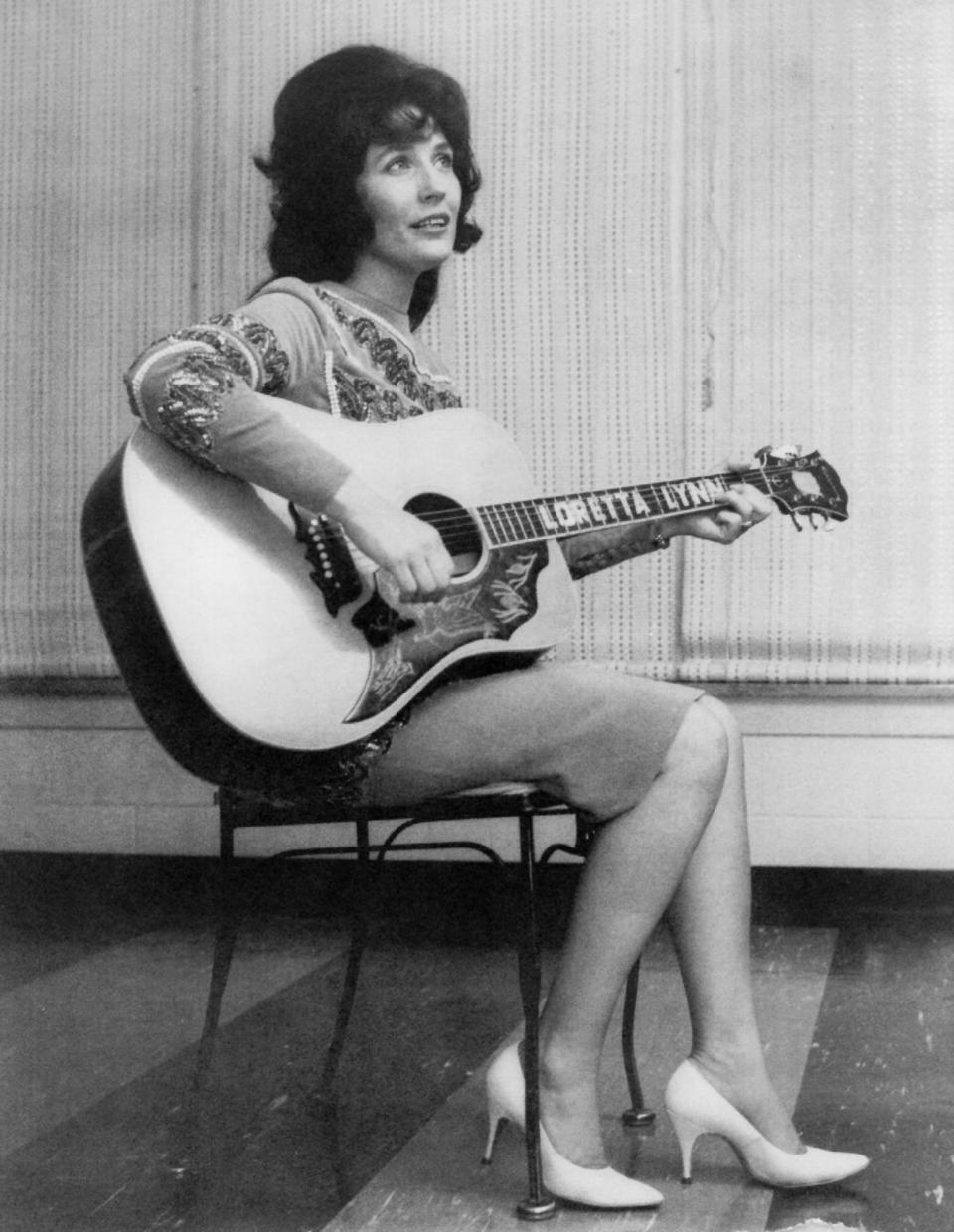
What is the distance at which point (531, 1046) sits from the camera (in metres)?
1.41

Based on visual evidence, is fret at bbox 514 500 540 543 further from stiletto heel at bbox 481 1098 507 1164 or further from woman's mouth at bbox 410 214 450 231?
stiletto heel at bbox 481 1098 507 1164

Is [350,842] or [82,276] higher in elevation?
[82,276]

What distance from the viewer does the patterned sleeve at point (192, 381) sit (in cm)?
135

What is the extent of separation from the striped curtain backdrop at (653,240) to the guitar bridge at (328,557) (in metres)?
1.41

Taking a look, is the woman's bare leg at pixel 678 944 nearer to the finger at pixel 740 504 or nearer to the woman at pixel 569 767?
the woman at pixel 569 767

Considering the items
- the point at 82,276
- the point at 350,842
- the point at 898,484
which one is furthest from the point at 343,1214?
the point at 82,276

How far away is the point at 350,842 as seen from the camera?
2.91m

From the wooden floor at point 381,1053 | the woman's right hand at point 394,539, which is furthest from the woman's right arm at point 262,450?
the wooden floor at point 381,1053

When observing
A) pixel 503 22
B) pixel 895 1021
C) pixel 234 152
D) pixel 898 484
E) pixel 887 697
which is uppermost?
pixel 503 22

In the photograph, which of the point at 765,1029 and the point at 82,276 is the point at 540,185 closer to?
the point at 82,276

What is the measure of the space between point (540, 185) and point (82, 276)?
94cm

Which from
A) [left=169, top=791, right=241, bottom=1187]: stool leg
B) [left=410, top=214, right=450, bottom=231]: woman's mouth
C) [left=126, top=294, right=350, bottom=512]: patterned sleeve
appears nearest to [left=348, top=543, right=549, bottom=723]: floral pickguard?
[left=126, top=294, right=350, bottom=512]: patterned sleeve

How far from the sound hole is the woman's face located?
0.32 metres

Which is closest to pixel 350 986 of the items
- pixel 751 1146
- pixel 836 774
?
pixel 751 1146
